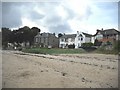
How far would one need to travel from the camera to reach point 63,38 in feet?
200

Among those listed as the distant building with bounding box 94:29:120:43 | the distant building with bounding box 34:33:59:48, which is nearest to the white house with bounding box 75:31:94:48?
the distant building with bounding box 94:29:120:43


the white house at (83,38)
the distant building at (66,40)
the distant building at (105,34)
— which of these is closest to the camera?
the distant building at (105,34)

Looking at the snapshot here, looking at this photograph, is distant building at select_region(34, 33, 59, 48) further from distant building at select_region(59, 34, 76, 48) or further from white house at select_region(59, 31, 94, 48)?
white house at select_region(59, 31, 94, 48)

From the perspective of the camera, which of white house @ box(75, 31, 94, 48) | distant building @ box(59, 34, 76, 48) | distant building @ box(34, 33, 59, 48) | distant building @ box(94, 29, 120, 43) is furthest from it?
distant building @ box(59, 34, 76, 48)

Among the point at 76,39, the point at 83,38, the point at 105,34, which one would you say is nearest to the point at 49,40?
the point at 76,39

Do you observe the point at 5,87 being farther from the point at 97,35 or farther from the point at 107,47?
the point at 97,35

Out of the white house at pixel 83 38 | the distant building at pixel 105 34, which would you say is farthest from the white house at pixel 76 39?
the distant building at pixel 105 34

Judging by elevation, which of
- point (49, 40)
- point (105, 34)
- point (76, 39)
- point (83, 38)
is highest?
point (105, 34)

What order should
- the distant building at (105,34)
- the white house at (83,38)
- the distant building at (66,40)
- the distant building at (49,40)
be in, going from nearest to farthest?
the distant building at (105,34)
the white house at (83,38)
the distant building at (49,40)
the distant building at (66,40)

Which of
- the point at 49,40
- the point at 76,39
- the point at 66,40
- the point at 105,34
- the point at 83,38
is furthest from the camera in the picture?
the point at 66,40

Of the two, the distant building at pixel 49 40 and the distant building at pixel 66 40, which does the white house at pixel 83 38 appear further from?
the distant building at pixel 49 40

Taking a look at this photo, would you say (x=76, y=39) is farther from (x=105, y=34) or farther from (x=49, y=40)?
(x=105, y=34)

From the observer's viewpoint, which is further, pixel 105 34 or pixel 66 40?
pixel 66 40

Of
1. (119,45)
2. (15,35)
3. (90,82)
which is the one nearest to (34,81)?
(90,82)
